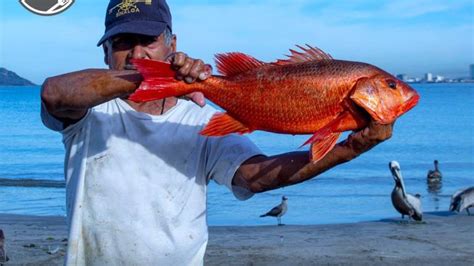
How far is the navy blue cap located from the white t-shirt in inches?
14.1

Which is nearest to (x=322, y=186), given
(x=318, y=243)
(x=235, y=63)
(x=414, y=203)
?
(x=414, y=203)

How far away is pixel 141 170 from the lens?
12.1ft

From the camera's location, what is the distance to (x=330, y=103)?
3.04 meters

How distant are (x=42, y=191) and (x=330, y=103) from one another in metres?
20.1

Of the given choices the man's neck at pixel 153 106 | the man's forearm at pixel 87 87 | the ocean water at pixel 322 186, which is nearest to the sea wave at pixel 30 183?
the ocean water at pixel 322 186

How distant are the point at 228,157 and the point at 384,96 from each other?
1.01 metres

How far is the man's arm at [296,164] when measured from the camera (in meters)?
3.12

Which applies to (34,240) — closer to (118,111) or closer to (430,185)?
(118,111)

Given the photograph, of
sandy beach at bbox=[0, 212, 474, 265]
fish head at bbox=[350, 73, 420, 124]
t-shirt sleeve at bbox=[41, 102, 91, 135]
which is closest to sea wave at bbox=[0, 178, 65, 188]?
sandy beach at bbox=[0, 212, 474, 265]

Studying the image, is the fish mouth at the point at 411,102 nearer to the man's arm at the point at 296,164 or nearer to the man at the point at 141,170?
the man's arm at the point at 296,164

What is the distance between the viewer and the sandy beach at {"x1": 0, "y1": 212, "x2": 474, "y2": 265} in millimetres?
10875

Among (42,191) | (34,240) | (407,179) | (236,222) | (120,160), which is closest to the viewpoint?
(120,160)

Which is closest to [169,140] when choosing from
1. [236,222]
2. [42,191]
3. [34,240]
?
[34,240]

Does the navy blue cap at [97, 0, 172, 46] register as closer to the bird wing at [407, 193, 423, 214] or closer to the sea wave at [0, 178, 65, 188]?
the bird wing at [407, 193, 423, 214]
